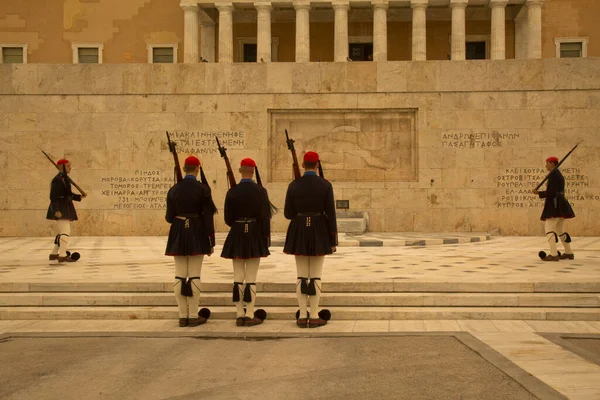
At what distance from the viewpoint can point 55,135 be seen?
20.8m

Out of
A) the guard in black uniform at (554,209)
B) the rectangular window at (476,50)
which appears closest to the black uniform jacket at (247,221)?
the guard in black uniform at (554,209)

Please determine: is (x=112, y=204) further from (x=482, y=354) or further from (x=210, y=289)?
(x=482, y=354)

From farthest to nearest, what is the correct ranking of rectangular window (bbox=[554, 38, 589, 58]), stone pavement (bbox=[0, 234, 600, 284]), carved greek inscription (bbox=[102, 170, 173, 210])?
1. rectangular window (bbox=[554, 38, 589, 58])
2. carved greek inscription (bbox=[102, 170, 173, 210])
3. stone pavement (bbox=[0, 234, 600, 284])

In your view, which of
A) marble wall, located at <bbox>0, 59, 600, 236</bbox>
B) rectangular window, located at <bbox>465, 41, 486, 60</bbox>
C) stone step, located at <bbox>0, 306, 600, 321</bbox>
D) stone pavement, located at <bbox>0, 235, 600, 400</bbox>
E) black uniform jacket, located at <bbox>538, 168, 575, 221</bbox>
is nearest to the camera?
stone pavement, located at <bbox>0, 235, 600, 400</bbox>

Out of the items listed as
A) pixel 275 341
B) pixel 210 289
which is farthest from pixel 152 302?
pixel 275 341

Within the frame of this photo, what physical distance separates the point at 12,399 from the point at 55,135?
16426mm

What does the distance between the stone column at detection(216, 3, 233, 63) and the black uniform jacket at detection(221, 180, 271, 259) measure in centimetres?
3040

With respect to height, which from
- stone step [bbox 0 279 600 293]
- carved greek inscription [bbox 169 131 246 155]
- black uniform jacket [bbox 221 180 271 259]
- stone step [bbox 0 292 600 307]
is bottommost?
stone step [bbox 0 292 600 307]

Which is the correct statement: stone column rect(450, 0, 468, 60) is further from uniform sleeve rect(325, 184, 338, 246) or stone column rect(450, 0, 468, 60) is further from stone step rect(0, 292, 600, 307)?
uniform sleeve rect(325, 184, 338, 246)

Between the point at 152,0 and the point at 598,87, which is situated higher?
the point at 152,0

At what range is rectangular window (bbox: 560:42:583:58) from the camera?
40344 mm

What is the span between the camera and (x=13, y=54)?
135ft

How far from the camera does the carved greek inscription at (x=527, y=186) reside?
64.7 ft

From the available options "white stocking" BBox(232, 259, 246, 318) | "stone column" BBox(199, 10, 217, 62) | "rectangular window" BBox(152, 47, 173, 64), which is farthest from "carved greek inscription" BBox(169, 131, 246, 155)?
"stone column" BBox(199, 10, 217, 62)
